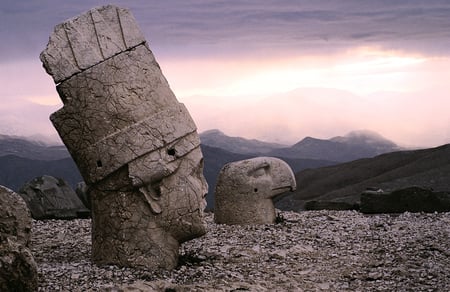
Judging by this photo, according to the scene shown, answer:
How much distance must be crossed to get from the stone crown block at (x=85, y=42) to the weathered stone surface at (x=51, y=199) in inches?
266

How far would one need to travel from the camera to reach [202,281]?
875 centimetres

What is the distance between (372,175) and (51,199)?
1803 centimetres

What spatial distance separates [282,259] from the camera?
1037cm

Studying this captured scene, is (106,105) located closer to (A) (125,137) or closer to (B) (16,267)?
(A) (125,137)

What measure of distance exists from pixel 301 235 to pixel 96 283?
4.68 meters

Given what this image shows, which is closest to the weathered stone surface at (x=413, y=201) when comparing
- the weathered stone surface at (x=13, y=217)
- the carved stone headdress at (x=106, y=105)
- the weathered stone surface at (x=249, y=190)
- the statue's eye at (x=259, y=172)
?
the weathered stone surface at (x=249, y=190)

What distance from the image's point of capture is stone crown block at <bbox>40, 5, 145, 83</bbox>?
29.1 feet

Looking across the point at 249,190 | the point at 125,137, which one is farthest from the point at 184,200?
the point at 249,190

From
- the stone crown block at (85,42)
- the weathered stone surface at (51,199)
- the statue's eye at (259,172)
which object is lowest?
the weathered stone surface at (51,199)

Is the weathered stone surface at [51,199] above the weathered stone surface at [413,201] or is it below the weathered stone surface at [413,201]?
above

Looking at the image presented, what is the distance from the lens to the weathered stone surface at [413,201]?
15195mm

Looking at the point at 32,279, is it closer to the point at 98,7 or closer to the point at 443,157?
the point at 98,7

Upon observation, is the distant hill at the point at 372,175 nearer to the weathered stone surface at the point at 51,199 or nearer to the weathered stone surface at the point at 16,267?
the weathered stone surface at the point at 51,199

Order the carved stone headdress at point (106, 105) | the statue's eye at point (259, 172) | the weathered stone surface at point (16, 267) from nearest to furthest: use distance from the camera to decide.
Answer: the weathered stone surface at point (16, 267)
the carved stone headdress at point (106, 105)
the statue's eye at point (259, 172)
